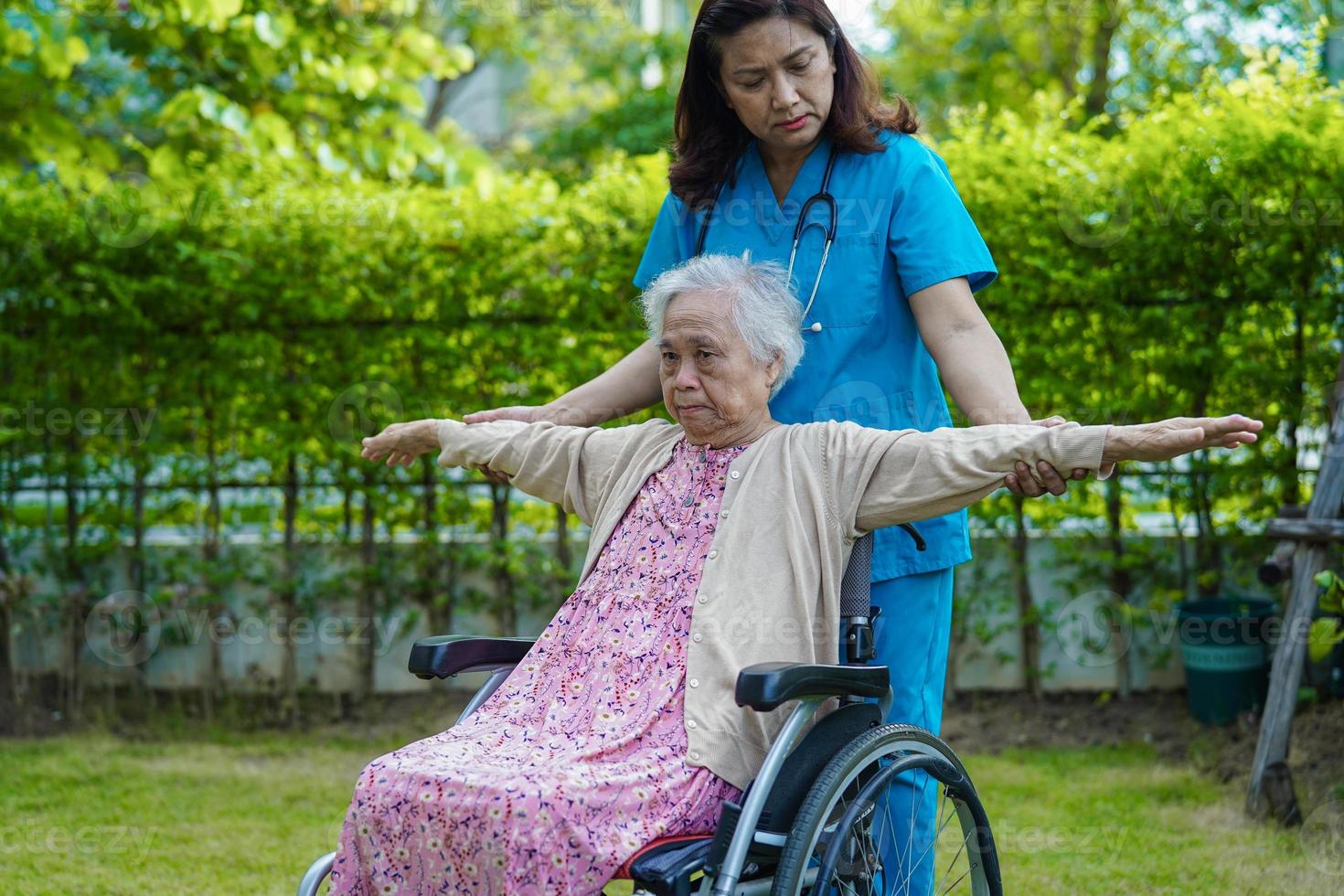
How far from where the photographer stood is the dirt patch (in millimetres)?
4301

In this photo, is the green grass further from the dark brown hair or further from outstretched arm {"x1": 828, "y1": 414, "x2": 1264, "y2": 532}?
the dark brown hair

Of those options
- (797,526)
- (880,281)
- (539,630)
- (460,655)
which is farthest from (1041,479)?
(539,630)

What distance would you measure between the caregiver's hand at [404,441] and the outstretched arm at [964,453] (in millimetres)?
832

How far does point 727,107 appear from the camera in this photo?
8.20 feet

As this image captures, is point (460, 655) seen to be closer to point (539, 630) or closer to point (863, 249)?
point (863, 249)

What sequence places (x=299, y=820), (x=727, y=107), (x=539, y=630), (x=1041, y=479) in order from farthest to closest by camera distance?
(x=539, y=630) < (x=299, y=820) < (x=727, y=107) < (x=1041, y=479)

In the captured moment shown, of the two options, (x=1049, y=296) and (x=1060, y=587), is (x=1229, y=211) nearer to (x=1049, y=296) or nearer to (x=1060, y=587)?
(x=1049, y=296)

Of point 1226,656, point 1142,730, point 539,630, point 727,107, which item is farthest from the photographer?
point 539,630

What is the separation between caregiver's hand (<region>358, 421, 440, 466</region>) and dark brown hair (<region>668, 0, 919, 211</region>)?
68cm

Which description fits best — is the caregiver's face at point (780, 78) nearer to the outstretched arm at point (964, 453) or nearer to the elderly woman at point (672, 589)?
the elderly woman at point (672, 589)

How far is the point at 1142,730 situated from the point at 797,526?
3197 millimetres

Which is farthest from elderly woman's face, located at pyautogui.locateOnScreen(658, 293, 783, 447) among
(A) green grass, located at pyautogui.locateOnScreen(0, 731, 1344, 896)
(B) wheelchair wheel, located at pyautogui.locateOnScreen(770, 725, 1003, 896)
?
(A) green grass, located at pyautogui.locateOnScreen(0, 731, 1344, 896)

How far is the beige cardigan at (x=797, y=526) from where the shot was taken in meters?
2.07

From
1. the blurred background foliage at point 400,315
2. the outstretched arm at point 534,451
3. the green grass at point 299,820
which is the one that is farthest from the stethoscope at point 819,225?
the blurred background foliage at point 400,315
